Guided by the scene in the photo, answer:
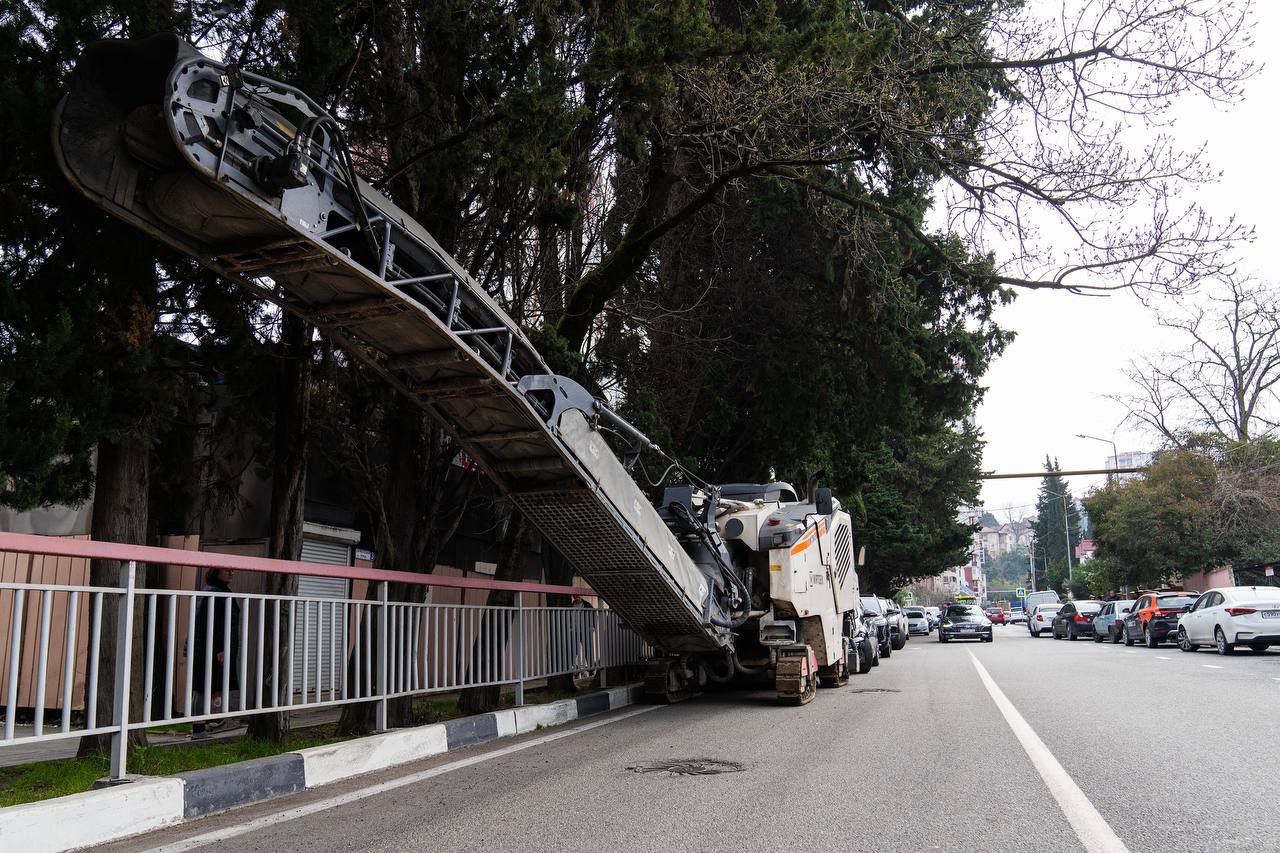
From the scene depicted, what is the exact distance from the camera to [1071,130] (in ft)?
36.5

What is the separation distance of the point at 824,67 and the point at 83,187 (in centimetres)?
713

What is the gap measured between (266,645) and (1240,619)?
65.5 ft

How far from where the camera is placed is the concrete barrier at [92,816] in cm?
431

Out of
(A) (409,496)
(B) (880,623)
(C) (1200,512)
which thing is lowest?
(B) (880,623)

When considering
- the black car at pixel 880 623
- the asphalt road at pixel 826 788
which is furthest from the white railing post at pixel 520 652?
the black car at pixel 880 623

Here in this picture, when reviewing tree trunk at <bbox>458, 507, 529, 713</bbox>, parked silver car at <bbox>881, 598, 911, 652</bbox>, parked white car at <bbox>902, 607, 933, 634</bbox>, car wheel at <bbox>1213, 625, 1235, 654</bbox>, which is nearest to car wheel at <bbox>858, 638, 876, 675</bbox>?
tree trunk at <bbox>458, 507, 529, 713</bbox>

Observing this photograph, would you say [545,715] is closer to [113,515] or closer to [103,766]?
[103,766]

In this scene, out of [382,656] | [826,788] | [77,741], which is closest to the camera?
[826,788]

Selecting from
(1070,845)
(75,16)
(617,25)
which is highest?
(617,25)

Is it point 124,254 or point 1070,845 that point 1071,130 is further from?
point 124,254

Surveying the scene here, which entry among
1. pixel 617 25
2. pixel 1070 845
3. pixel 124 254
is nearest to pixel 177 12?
pixel 124 254

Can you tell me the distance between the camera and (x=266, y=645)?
29.4 feet

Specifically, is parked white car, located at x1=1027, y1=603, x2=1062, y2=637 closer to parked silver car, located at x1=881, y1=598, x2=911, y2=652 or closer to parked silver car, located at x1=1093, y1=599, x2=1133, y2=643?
parked silver car, located at x1=1093, y1=599, x2=1133, y2=643

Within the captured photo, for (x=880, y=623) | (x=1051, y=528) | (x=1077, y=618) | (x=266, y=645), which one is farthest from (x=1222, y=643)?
(x=1051, y=528)
